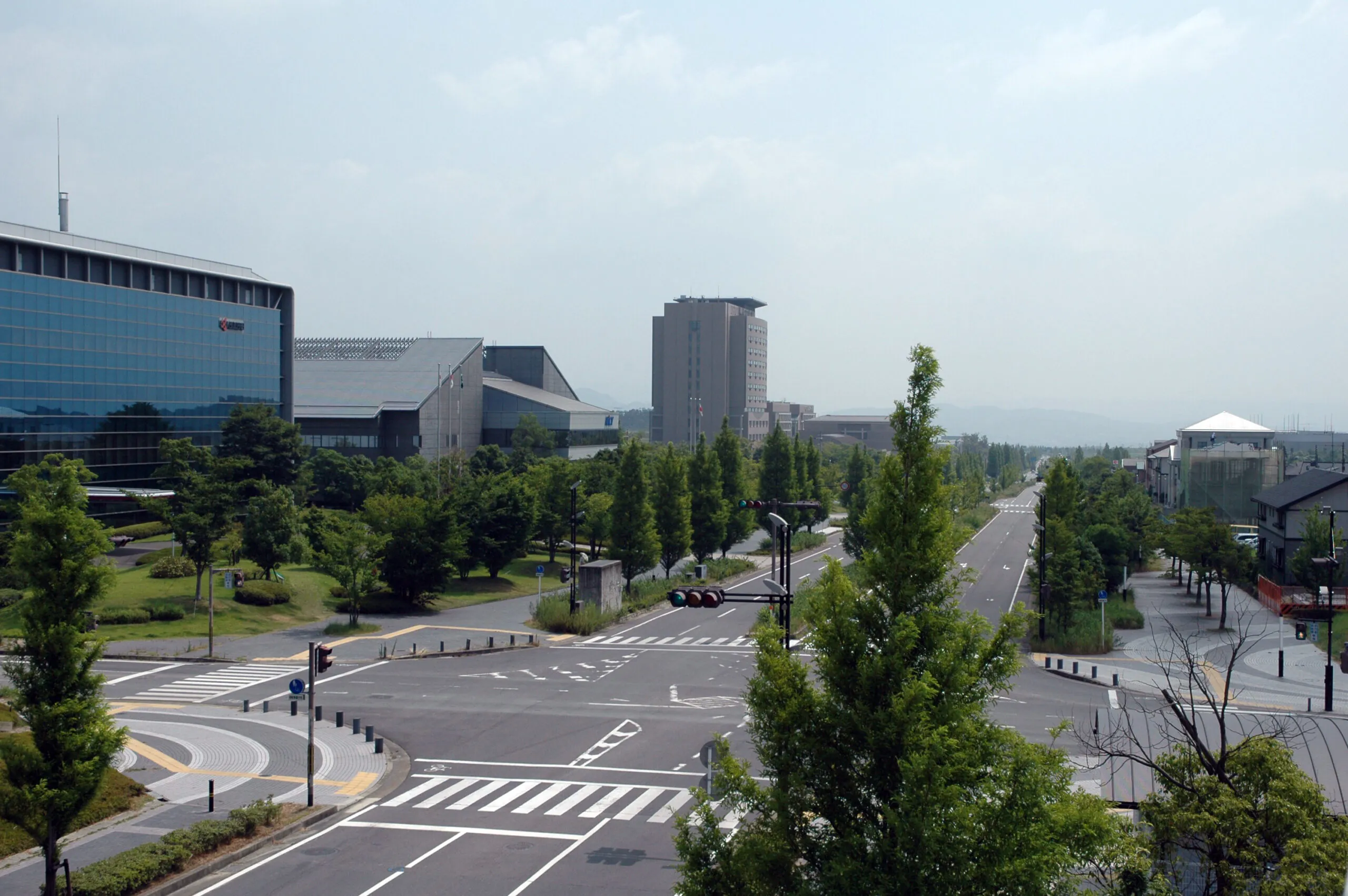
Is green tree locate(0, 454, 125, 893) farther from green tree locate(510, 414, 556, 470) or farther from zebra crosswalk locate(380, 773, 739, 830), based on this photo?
green tree locate(510, 414, 556, 470)

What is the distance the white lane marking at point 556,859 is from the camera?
1822 cm

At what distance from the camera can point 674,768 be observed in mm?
26297

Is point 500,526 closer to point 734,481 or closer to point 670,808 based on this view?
point 734,481

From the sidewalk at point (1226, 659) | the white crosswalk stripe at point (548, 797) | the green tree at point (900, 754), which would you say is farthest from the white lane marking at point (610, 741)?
the green tree at point (900, 754)

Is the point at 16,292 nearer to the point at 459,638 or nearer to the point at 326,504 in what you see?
the point at 326,504

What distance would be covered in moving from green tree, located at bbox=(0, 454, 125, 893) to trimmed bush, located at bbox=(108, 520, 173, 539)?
178 ft

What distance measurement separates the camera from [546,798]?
2383 cm

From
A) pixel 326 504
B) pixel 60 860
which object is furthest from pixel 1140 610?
pixel 326 504

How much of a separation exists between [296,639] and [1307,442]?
18234 centimetres

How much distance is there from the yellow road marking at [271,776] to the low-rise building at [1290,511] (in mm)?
47053

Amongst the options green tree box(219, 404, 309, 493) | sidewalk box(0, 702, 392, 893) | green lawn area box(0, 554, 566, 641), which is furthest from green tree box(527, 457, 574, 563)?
sidewalk box(0, 702, 392, 893)

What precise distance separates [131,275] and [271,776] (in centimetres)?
5613

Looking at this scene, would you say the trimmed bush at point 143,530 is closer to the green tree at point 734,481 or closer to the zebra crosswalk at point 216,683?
the zebra crosswalk at point 216,683

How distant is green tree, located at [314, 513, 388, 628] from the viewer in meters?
46.0
